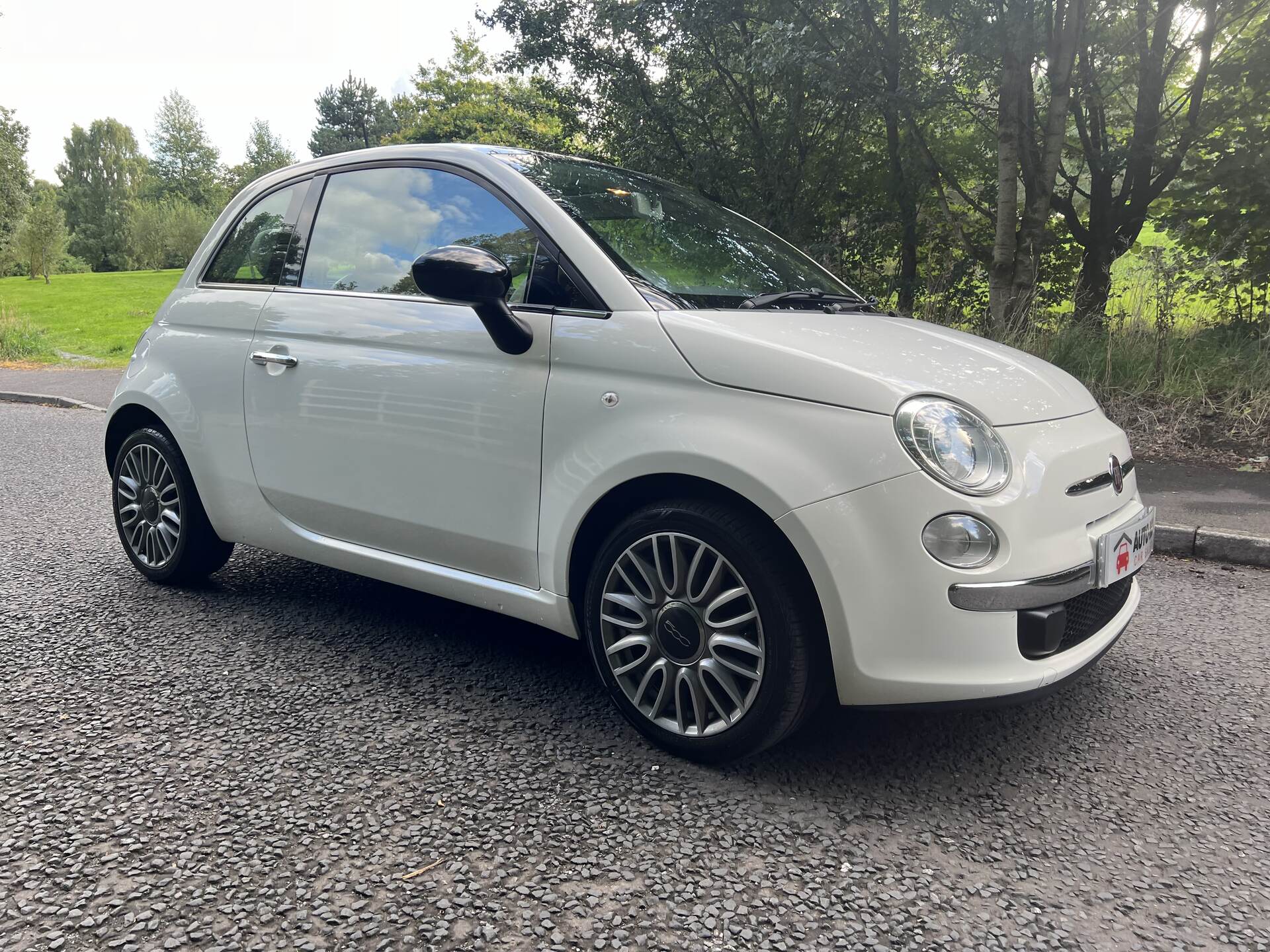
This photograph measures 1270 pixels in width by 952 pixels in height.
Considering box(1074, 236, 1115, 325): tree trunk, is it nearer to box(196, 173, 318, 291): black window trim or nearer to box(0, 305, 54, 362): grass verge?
box(196, 173, 318, 291): black window trim

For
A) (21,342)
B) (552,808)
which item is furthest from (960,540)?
(21,342)

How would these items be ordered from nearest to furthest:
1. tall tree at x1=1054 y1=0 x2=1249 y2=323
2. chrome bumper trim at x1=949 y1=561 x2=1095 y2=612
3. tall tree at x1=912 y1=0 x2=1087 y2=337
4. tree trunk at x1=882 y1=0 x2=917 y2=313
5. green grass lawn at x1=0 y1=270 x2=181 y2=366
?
chrome bumper trim at x1=949 y1=561 x2=1095 y2=612 < tall tree at x1=912 y1=0 x2=1087 y2=337 < tall tree at x1=1054 y1=0 x2=1249 y2=323 < tree trunk at x1=882 y1=0 x2=917 y2=313 < green grass lawn at x1=0 y1=270 x2=181 y2=366

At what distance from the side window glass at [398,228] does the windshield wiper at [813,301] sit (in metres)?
0.71

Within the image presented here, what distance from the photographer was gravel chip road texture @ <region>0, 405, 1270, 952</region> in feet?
6.12

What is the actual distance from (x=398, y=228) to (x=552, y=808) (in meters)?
1.99

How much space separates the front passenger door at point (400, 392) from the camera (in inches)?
108

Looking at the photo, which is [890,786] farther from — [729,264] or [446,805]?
[729,264]

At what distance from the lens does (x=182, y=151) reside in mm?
82125

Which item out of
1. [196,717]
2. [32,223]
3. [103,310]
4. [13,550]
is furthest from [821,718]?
[32,223]

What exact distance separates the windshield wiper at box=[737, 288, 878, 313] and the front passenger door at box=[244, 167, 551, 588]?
2.23ft

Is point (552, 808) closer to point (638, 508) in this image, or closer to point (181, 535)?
point (638, 508)

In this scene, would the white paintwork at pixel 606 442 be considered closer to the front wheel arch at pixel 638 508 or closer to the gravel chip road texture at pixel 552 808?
the front wheel arch at pixel 638 508

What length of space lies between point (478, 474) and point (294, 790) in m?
1.01

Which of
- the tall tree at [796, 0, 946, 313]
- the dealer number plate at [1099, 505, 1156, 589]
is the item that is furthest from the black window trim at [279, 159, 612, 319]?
the tall tree at [796, 0, 946, 313]
